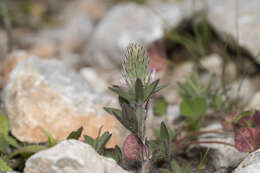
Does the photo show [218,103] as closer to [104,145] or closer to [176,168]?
[176,168]

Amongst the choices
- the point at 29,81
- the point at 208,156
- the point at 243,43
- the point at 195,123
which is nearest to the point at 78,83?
the point at 29,81

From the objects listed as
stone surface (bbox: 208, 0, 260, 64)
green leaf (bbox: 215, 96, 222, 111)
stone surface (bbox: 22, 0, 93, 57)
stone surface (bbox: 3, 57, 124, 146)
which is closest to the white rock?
stone surface (bbox: 208, 0, 260, 64)

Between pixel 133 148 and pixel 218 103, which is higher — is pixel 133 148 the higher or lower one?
the lower one

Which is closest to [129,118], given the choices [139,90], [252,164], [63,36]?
[139,90]

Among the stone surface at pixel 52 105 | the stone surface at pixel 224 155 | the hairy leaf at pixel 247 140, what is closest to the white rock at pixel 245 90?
the stone surface at pixel 224 155

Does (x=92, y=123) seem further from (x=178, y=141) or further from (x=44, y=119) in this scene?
(x=178, y=141)

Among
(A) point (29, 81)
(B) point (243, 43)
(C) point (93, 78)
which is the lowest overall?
(A) point (29, 81)
